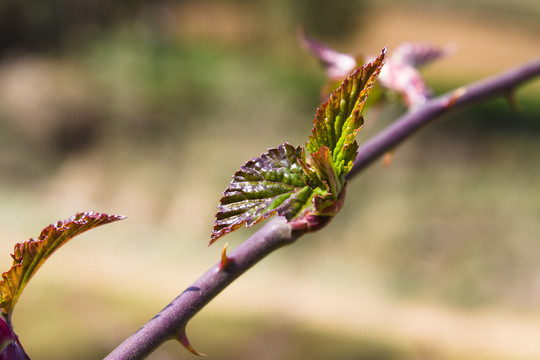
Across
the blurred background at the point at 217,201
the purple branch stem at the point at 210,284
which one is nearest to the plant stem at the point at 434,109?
the purple branch stem at the point at 210,284

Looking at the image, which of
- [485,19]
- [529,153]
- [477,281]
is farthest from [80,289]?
[485,19]

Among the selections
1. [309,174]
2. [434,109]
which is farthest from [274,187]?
[434,109]

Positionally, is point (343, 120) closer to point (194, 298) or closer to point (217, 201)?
point (194, 298)

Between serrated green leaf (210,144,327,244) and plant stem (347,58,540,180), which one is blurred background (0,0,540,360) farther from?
serrated green leaf (210,144,327,244)

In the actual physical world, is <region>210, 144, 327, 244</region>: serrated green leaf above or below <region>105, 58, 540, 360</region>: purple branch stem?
above

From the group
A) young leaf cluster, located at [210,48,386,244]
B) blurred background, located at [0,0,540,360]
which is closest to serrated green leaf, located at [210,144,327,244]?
Answer: young leaf cluster, located at [210,48,386,244]

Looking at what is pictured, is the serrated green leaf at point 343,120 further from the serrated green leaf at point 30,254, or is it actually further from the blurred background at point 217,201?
the blurred background at point 217,201

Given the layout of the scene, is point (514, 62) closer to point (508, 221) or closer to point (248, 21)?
point (248, 21)
